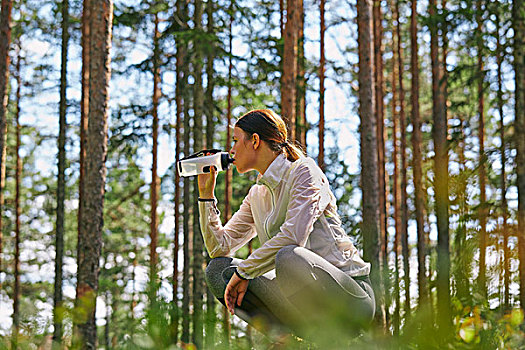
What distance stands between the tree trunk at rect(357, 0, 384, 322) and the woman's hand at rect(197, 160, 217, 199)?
670 cm

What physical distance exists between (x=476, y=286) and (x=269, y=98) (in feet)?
56.8

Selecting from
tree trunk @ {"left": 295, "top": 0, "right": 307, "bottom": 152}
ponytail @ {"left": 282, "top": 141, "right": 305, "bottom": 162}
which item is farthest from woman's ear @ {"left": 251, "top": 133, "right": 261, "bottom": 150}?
tree trunk @ {"left": 295, "top": 0, "right": 307, "bottom": 152}

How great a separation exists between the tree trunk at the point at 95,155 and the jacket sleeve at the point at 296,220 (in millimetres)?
6286

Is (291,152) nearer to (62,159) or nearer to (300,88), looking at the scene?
(300,88)

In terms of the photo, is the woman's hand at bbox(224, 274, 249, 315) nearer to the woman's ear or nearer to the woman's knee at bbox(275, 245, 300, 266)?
the woman's knee at bbox(275, 245, 300, 266)

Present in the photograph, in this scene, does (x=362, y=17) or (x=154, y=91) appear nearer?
(x=362, y=17)

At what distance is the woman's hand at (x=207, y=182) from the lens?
11.5ft

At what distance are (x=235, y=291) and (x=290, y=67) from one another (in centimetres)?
965

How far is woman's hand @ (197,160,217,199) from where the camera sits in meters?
3.50

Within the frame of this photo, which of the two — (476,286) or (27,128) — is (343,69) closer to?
(27,128)

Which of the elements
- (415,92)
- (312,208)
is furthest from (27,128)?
(312,208)

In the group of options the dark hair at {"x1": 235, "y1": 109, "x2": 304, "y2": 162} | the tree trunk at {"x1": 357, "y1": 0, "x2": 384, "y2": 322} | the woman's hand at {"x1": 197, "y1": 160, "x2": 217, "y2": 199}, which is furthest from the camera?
the tree trunk at {"x1": 357, "y1": 0, "x2": 384, "y2": 322}

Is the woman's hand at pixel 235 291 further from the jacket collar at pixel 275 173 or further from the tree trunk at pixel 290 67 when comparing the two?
the tree trunk at pixel 290 67

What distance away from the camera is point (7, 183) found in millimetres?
22812
